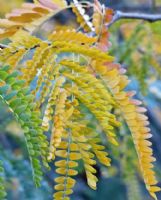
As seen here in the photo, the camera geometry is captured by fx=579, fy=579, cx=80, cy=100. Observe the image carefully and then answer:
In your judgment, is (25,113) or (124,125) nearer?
(25,113)

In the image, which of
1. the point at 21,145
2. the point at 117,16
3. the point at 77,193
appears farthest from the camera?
the point at 77,193

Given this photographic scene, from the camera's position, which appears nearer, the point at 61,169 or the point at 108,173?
the point at 61,169

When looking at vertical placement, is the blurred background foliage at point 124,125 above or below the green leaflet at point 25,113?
below

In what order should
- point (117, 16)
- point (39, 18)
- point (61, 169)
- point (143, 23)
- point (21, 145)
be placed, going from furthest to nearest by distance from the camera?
point (21, 145) → point (143, 23) → point (117, 16) → point (39, 18) → point (61, 169)

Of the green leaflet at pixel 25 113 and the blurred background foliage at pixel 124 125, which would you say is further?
the blurred background foliage at pixel 124 125

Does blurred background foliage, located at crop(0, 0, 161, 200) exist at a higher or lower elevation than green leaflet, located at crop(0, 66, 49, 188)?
lower

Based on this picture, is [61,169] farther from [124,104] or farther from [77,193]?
[77,193]

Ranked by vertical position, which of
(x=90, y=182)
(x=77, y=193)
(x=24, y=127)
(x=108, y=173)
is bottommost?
→ (x=77, y=193)

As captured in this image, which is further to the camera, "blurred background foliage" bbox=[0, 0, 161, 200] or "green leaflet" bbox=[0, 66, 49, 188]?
"blurred background foliage" bbox=[0, 0, 161, 200]

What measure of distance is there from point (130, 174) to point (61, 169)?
4.16 feet

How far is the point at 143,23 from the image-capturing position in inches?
73.7

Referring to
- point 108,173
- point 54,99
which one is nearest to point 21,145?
point 108,173

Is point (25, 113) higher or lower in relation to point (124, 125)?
higher

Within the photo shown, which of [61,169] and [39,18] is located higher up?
[39,18]
